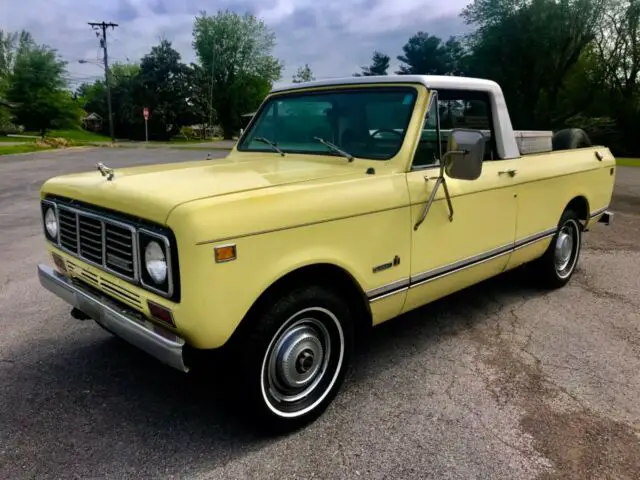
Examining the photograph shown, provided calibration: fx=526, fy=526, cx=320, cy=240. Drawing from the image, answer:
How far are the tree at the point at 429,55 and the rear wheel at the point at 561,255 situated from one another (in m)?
40.8

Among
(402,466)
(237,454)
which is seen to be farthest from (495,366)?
(237,454)

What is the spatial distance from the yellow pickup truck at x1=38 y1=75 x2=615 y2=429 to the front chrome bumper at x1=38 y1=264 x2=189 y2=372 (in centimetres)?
1

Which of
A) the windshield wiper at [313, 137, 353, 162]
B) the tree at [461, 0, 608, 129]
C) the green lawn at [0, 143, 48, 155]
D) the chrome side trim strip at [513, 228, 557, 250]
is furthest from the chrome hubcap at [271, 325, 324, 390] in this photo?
the tree at [461, 0, 608, 129]

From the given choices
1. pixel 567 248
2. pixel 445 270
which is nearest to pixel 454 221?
pixel 445 270

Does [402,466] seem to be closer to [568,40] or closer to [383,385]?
[383,385]

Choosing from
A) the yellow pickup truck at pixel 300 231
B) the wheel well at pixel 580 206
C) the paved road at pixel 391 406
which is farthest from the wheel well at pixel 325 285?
the wheel well at pixel 580 206

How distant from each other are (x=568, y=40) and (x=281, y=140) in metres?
36.4

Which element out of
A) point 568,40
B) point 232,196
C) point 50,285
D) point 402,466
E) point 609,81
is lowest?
point 402,466

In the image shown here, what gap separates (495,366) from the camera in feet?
12.2

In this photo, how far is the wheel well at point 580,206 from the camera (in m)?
5.27

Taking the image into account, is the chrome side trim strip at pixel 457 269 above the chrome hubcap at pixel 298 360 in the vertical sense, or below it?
above

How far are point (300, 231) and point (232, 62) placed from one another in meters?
61.5

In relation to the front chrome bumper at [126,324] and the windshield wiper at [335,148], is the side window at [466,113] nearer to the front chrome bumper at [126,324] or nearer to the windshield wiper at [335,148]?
the windshield wiper at [335,148]

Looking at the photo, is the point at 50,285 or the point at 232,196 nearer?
the point at 232,196
